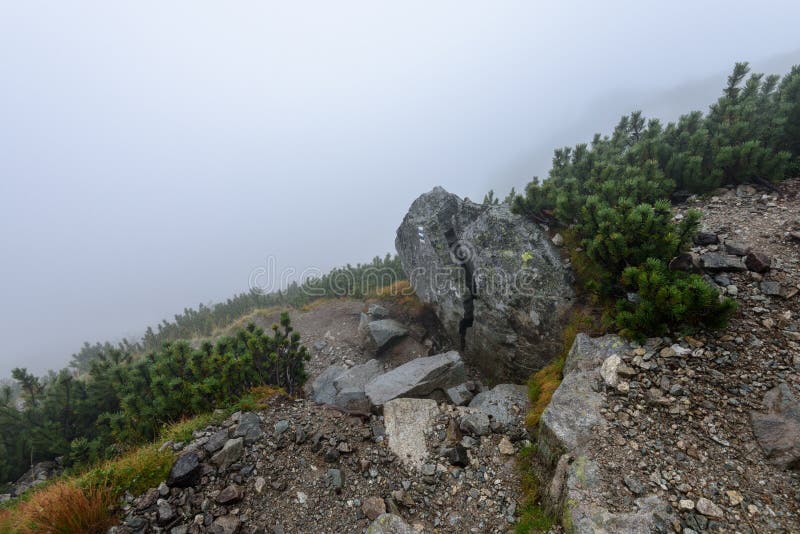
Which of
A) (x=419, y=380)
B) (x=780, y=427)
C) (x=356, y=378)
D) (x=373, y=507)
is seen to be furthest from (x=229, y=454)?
(x=780, y=427)

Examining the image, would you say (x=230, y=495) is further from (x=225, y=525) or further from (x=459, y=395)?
(x=459, y=395)

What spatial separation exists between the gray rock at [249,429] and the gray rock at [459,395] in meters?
4.19

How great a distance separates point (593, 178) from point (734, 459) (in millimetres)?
7465

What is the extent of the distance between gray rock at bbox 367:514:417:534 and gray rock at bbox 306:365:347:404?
12.3ft

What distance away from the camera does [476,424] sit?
5859 mm

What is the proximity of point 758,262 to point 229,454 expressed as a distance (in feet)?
31.3

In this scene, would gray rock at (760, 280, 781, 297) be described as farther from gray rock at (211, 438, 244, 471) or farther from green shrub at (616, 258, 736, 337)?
gray rock at (211, 438, 244, 471)

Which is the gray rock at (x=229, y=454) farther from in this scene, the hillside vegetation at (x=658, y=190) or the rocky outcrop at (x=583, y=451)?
the hillside vegetation at (x=658, y=190)

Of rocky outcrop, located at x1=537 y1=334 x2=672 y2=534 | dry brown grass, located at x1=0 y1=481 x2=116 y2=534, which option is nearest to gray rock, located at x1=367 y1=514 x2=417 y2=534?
rocky outcrop, located at x1=537 y1=334 x2=672 y2=534

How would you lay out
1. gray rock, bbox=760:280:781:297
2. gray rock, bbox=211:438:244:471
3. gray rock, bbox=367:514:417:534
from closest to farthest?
Result: 1. gray rock, bbox=367:514:417:534
2. gray rock, bbox=760:280:781:297
3. gray rock, bbox=211:438:244:471

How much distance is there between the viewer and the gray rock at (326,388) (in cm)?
870

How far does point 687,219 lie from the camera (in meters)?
5.58

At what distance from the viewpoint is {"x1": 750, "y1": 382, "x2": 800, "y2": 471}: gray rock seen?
3.55 meters

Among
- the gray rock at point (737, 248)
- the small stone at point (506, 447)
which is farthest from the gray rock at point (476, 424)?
the gray rock at point (737, 248)
